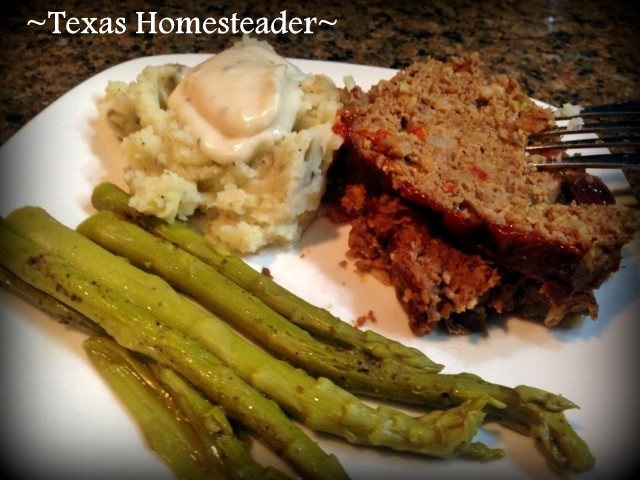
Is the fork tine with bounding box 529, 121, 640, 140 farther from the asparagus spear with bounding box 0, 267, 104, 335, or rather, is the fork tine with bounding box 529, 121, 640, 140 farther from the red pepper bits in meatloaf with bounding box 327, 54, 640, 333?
the asparagus spear with bounding box 0, 267, 104, 335

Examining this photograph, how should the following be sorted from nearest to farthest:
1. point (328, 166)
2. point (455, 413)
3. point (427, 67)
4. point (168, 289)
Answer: point (455, 413) → point (168, 289) → point (328, 166) → point (427, 67)

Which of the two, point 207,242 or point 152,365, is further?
point 207,242

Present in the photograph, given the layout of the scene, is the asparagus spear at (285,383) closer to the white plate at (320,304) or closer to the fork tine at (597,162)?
the white plate at (320,304)

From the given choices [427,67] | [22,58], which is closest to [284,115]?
[427,67]

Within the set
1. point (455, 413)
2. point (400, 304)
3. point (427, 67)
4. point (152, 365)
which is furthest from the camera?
point (427, 67)

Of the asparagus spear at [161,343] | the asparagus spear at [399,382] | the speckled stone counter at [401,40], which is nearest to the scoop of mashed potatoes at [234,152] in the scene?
the asparagus spear at [399,382]

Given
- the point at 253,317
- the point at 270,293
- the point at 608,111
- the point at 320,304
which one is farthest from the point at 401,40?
the point at 253,317

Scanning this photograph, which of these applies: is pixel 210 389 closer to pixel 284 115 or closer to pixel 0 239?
pixel 0 239
